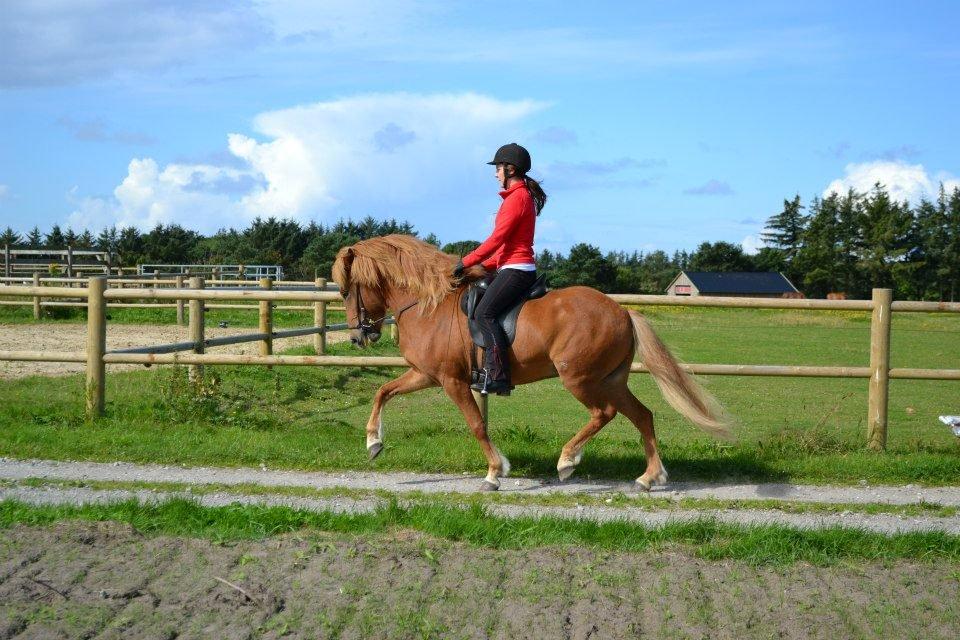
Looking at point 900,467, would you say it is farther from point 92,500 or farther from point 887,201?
point 887,201

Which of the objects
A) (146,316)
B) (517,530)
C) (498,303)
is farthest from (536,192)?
(146,316)

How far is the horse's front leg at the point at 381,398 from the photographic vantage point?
740 centimetres

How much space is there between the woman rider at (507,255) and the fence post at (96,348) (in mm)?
4292

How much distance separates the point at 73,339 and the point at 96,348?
10.1 m

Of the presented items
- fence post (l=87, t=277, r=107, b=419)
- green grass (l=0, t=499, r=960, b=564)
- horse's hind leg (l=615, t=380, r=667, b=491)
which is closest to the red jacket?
horse's hind leg (l=615, t=380, r=667, b=491)

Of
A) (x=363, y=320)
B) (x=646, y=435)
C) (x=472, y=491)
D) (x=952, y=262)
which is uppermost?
(x=952, y=262)

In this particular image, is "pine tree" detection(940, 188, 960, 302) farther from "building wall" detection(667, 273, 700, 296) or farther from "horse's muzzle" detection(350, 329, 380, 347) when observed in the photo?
"horse's muzzle" detection(350, 329, 380, 347)

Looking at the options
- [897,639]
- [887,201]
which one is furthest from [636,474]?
[887,201]

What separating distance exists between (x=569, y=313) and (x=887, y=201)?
7757 cm

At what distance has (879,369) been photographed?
8.40 metres

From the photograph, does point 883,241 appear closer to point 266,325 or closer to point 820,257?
point 820,257

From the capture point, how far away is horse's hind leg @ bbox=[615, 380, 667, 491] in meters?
7.08

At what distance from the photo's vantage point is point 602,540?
504 cm

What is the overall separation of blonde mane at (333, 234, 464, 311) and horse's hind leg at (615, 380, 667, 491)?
5.49ft
